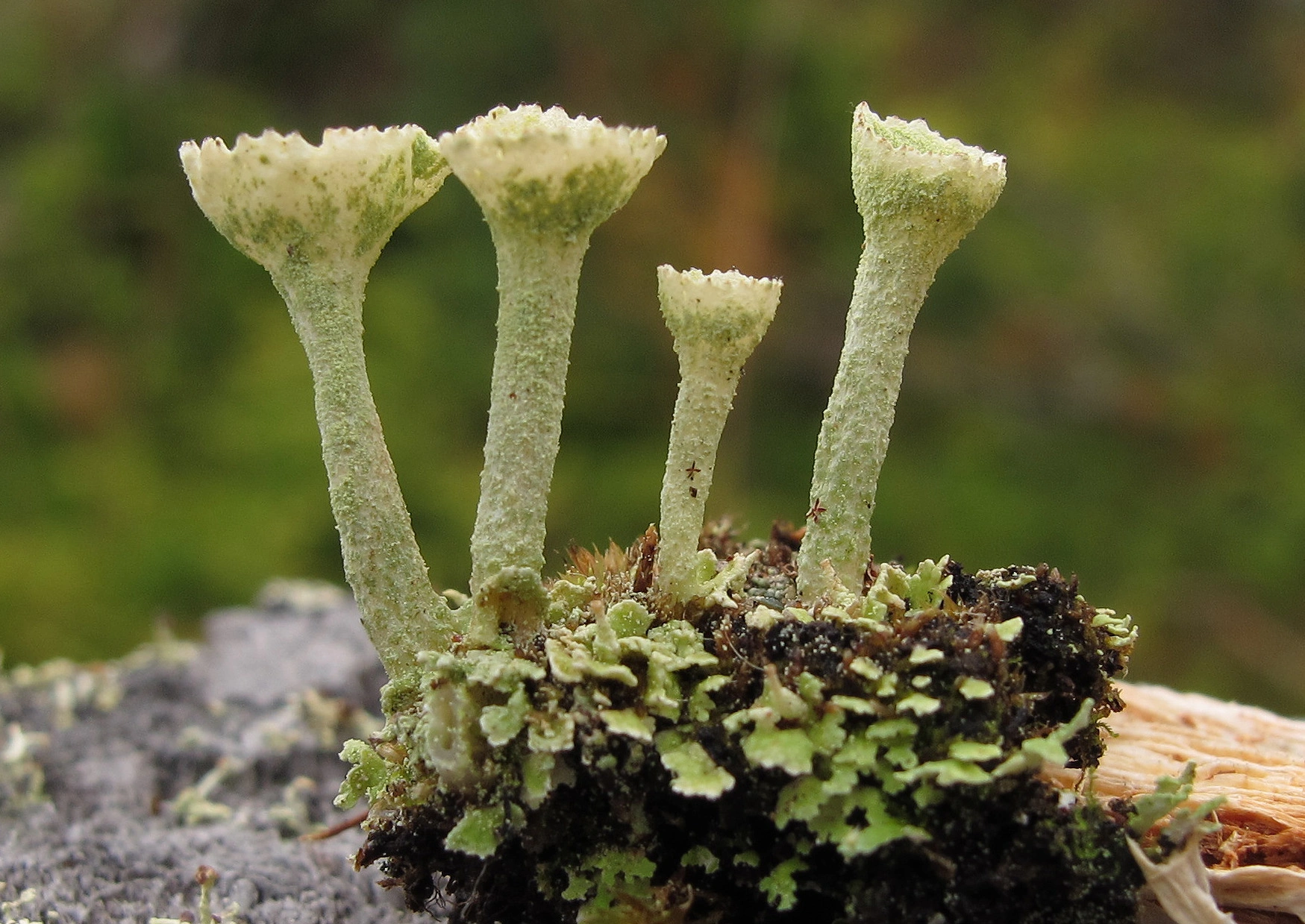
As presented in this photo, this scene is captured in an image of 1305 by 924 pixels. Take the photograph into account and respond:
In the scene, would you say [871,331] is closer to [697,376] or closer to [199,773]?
[697,376]

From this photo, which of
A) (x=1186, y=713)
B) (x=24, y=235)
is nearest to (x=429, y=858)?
(x=1186, y=713)

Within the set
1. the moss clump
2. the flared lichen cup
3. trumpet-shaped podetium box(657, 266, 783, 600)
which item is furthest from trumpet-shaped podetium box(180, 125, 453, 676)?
trumpet-shaped podetium box(657, 266, 783, 600)

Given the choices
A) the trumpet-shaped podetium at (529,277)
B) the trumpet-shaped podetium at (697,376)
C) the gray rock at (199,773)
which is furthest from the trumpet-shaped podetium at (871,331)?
the gray rock at (199,773)

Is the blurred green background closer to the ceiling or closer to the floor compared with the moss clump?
closer to the ceiling

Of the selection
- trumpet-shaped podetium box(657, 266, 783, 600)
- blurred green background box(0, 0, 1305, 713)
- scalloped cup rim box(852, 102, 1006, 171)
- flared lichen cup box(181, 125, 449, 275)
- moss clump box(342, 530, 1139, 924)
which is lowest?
moss clump box(342, 530, 1139, 924)

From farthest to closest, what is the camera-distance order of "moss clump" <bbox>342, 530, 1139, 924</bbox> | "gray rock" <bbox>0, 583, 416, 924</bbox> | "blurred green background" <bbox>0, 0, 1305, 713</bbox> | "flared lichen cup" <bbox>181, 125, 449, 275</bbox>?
"blurred green background" <bbox>0, 0, 1305, 713</bbox>, "gray rock" <bbox>0, 583, 416, 924</bbox>, "flared lichen cup" <bbox>181, 125, 449, 275</bbox>, "moss clump" <bbox>342, 530, 1139, 924</bbox>

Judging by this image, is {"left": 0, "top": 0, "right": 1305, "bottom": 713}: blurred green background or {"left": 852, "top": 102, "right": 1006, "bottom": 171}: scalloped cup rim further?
{"left": 0, "top": 0, "right": 1305, "bottom": 713}: blurred green background

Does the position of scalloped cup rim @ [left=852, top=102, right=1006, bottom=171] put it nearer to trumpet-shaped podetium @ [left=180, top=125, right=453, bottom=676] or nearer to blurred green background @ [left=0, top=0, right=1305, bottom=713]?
trumpet-shaped podetium @ [left=180, top=125, right=453, bottom=676]


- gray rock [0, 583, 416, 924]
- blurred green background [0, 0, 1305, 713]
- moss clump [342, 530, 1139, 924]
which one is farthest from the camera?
blurred green background [0, 0, 1305, 713]
